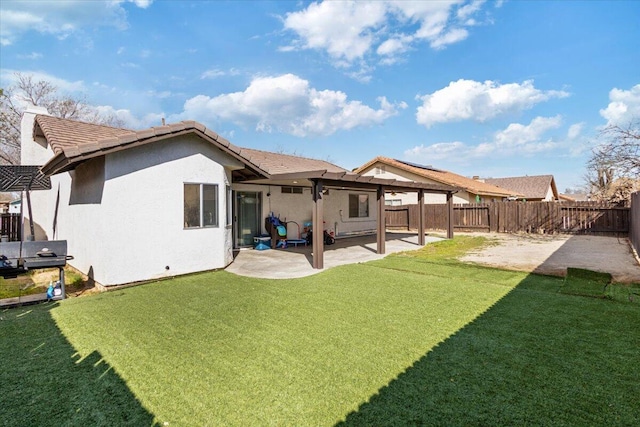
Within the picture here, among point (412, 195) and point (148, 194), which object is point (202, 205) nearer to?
point (148, 194)

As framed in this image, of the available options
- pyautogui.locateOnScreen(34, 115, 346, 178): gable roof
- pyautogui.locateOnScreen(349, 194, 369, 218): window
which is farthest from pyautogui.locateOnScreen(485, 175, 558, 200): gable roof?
pyautogui.locateOnScreen(34, 115, 346, 178): gable roof

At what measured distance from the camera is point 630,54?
13.7 meters

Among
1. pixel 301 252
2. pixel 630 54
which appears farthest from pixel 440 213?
pixel 301 252

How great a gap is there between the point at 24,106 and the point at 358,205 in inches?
900

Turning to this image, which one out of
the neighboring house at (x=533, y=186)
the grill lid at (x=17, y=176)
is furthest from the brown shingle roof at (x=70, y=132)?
the neighboring house at (x=533, y=186)

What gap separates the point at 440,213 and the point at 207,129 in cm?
1728

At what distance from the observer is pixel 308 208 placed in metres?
14.5

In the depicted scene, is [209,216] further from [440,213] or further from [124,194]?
[440,213]

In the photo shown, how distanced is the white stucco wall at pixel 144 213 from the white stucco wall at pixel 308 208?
3.63m

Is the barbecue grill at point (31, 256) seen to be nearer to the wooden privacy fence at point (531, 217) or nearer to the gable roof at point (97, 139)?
the gable roof at point (97, 139)

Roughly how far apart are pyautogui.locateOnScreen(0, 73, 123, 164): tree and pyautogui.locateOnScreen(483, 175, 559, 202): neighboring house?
A: 130 ft

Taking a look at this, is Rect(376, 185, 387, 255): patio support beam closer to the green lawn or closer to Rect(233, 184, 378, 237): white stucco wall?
Rect(233, 184, 378, 237): white stucco wall

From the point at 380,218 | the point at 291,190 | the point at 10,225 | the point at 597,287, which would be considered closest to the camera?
the point at 597,287

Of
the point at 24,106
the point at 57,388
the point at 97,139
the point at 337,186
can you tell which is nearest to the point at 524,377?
the point at 57,388
